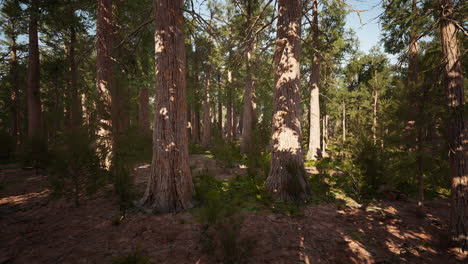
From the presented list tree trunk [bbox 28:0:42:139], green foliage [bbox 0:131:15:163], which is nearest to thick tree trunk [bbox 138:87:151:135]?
tree trunk [bbox 28:0:42:139]

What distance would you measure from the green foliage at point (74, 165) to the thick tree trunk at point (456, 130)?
331 inches

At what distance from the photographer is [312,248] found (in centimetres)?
361

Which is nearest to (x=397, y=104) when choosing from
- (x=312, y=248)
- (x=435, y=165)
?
(x=435, y=165)

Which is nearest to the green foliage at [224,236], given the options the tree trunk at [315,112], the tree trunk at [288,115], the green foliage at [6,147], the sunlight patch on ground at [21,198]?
the tree trunk at [288,115]

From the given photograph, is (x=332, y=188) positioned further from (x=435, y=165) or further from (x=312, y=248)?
(x=312, y=248)

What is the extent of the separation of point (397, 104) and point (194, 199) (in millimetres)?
6062

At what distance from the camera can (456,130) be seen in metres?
4.15

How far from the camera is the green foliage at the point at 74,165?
4.99 meters

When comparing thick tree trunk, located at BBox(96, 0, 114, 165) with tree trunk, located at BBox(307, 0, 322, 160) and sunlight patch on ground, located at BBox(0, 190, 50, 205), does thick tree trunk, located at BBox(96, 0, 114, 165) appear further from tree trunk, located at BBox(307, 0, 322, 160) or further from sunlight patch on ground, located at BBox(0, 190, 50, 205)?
tree trunk, located at BBox(307, 0, 322, 160)

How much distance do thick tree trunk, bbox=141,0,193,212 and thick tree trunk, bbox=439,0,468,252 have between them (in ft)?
19.3

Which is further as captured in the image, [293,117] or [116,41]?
[116,41]

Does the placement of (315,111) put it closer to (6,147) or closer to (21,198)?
(21,198)

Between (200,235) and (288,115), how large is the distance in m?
3.86

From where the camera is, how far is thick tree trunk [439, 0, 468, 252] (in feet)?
13.4
